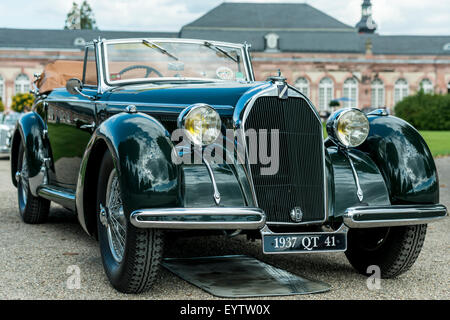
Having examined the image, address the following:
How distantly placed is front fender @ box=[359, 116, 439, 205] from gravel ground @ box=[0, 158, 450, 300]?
656 millimetres

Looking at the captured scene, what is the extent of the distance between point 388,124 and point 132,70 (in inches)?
90.8

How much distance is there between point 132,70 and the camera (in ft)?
18.5

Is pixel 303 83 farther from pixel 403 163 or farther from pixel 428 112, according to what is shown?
pixel 403 163

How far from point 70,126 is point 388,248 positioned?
10.0ft

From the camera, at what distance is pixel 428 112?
45.2 m

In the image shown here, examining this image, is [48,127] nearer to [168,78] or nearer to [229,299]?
[168,78]

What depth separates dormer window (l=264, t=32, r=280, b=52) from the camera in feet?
201

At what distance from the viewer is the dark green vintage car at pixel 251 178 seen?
384 cm

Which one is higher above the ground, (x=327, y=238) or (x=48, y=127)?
(x=48, y=127)

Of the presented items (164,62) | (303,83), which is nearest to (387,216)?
(164,62)

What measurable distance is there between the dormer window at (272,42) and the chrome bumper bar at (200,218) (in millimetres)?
58496

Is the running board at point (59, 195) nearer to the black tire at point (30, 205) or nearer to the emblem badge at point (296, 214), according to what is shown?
the black tire at point (30, 205)

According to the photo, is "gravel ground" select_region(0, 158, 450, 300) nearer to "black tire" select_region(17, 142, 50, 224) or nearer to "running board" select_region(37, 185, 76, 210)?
"black tire" select_region(17, 142, 50, 224)

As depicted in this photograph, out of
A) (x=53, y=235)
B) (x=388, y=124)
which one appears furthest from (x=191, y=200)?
(x=53, y=235)
